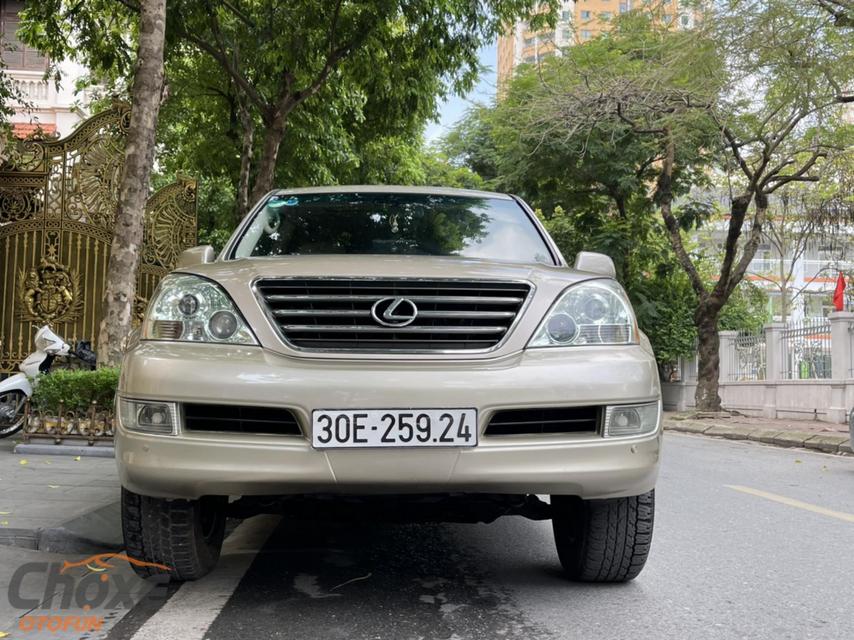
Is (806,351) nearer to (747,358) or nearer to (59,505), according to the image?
(747,358)

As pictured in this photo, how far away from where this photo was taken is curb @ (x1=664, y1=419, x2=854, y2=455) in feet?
36.4

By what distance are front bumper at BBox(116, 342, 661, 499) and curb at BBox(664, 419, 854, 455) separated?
8.00 meters

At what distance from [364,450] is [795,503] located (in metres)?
4.28

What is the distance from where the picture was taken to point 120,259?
7617 mm

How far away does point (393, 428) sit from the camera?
2.86 m

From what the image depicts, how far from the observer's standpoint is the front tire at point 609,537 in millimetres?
3346

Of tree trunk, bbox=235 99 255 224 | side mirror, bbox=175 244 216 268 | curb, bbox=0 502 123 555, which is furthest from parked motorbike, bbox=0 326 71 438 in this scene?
side mirror, bbox=175 244 216 268

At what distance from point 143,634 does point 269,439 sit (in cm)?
76

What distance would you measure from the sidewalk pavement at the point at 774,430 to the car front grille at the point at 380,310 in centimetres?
811

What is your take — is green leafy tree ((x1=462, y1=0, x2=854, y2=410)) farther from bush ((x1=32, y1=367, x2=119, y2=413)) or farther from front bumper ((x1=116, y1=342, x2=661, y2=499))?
front bumper ((x1=116, y1=342, x2=661, y2=499))

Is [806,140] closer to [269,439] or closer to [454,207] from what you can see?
[454,207]

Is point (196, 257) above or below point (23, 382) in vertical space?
above

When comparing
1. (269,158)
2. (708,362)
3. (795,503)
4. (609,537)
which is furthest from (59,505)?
(708,362)

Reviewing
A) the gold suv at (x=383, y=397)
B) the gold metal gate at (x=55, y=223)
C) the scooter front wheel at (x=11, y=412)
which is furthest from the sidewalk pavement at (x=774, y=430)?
the gold metal gate at (x=55, y=223)
